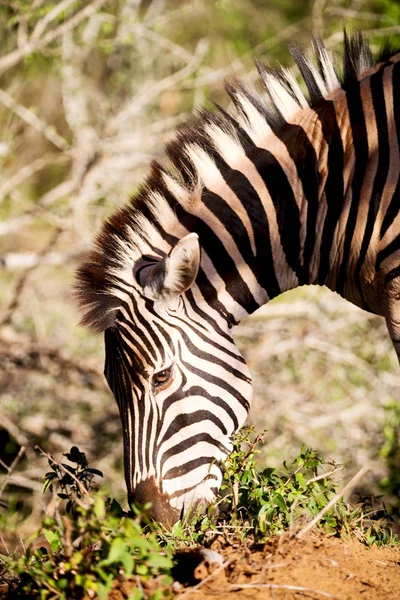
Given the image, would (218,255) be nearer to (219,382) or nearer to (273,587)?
(219,382)

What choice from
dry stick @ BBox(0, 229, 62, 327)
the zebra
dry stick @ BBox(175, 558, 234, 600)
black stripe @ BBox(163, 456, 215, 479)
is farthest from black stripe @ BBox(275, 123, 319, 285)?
dry stick @ BBox(0, 229, 62, 327)

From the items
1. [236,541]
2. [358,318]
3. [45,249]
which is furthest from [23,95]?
[236,541]

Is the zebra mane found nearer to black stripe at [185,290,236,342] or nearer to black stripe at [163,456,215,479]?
black stripe at [185,290,236,342]

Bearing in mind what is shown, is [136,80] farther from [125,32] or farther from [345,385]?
[345,385]

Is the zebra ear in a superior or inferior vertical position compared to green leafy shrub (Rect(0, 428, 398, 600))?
superior

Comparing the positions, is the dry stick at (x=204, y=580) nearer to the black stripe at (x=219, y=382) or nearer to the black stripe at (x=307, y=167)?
the black stripe at (x=219, y=382)

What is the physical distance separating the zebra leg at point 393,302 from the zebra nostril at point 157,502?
132cm

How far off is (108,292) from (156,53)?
750 centimetres

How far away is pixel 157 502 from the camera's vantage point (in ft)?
10.5

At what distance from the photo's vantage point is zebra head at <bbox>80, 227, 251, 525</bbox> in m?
3.25

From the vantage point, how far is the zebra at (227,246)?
3.32m

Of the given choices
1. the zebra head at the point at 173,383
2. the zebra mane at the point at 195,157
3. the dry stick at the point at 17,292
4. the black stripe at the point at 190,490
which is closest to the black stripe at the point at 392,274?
the zebra head at the point at 173,383

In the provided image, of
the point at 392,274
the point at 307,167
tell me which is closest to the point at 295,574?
the point at 392,274

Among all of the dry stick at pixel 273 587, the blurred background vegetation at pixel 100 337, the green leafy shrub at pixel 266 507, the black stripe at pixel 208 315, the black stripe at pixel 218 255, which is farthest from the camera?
the blurred background vegetation at pixel 100 337
